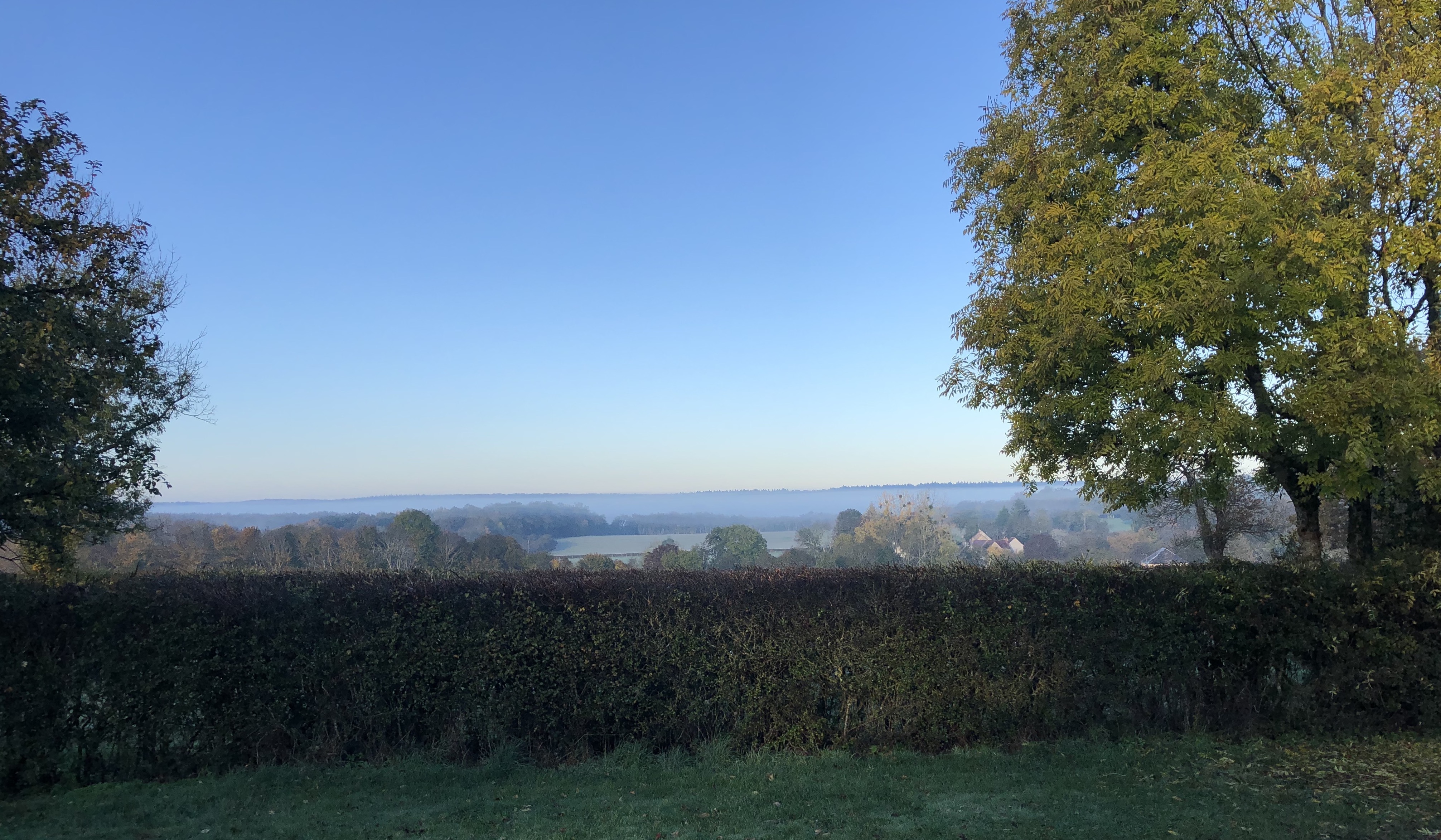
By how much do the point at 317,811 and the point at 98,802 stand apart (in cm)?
166

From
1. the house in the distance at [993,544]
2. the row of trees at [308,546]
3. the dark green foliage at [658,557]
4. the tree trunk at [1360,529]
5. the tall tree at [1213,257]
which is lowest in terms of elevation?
the house in the distance at [993,544]

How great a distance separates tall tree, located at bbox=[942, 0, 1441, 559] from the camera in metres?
6.81

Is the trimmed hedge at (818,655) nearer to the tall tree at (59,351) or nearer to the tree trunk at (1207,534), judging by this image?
the tall tree at (59,351)

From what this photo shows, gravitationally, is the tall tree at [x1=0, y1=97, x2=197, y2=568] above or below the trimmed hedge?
above

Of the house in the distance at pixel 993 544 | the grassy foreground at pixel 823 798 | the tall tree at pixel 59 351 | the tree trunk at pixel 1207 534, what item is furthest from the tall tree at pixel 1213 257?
the house in the distance at pixel 993 544

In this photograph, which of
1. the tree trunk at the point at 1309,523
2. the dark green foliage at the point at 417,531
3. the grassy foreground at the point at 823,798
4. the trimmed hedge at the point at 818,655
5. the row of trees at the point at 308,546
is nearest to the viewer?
the grassy foreground at the point at 823,798

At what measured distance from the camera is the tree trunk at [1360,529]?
8102 millimetres

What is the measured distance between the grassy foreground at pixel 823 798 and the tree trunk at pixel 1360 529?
2.23 metres

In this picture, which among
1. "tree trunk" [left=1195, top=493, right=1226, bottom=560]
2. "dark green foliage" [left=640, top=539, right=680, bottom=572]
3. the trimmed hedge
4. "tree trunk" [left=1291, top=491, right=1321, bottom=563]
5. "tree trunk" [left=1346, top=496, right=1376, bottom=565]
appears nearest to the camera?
the trimmed hedge

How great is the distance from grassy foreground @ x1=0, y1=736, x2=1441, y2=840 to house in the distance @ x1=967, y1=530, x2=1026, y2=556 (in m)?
14.3

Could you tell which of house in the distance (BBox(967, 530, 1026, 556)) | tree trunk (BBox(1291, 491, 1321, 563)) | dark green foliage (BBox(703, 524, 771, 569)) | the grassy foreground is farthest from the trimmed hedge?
house in the distance (BBox(967, 530, 1026, 556))

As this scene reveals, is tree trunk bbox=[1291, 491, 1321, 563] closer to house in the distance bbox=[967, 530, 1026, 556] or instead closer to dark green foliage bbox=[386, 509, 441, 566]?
house in the distance bbox=[967, 530, 1026, 556]

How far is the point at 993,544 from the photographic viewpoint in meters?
23.4

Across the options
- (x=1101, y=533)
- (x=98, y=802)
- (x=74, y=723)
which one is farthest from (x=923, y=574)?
(x=1101, y=533)
